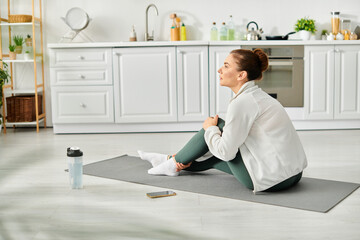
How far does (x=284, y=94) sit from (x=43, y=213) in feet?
11.3

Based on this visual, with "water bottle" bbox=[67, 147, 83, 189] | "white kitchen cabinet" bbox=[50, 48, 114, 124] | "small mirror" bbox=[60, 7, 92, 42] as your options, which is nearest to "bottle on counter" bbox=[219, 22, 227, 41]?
"white kitchen cabinet" bbox=[50, 48, 114, 124]

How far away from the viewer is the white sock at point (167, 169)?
126 inches

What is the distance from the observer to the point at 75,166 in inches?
115

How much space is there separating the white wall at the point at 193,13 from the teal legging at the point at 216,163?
301 cm

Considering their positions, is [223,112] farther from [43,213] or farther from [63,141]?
[43,213]

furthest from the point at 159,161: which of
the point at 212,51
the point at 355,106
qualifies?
the point at 355,106

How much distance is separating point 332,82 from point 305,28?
26.9 inches

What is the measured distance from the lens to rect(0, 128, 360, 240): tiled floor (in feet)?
7.04

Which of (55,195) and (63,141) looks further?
(63,141)

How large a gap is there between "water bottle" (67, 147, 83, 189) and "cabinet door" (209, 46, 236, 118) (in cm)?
262

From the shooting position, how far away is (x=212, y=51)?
17.4 feet

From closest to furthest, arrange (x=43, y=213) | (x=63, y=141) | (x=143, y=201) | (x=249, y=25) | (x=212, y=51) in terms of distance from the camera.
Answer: (x=43, y=213)
(x=143, y=201)
(x=63, y=141)
(x=212, y=51)
(x=249, y=25)

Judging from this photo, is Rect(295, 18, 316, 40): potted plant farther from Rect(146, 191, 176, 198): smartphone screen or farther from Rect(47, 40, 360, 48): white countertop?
Rect(146, 191, 176, 198): smartphone screen

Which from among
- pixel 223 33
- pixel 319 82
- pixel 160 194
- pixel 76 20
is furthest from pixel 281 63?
pixel 160 194
